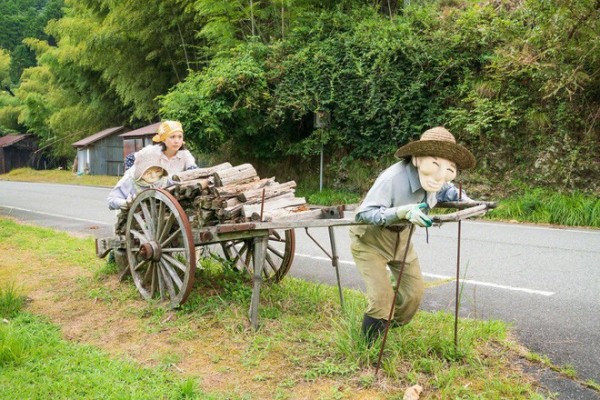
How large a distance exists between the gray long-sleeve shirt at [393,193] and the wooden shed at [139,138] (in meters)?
23.9

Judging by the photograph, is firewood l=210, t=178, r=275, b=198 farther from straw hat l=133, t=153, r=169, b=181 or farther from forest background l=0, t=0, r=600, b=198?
forest background l=0, t=0, r=600, b=198

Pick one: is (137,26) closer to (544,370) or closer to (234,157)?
(234,157)

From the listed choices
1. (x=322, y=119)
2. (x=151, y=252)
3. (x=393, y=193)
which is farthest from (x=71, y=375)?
(x=322, y=119)

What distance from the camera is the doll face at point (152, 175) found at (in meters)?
5.12

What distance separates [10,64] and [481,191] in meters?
52.5

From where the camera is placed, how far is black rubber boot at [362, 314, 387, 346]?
347 centimetres

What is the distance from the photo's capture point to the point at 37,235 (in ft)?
29.8

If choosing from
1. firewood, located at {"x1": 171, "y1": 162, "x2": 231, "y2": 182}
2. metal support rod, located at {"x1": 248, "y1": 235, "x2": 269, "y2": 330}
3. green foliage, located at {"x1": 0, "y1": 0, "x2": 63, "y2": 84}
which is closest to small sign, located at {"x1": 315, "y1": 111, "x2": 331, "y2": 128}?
firewood, located at {"x1": 171, "y1": 162, "x2": 231, "y2": 182}

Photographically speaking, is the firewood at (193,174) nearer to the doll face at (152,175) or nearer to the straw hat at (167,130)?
the doll face at (152,175)

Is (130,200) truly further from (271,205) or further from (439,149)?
(439,149)

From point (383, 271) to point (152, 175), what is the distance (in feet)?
8.92

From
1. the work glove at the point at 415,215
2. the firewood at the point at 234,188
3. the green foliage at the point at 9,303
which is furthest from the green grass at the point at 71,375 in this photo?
the work glove at the point at 415,215

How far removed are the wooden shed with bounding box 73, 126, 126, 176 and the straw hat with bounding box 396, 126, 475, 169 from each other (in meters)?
30.4

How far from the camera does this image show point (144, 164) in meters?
5.15
